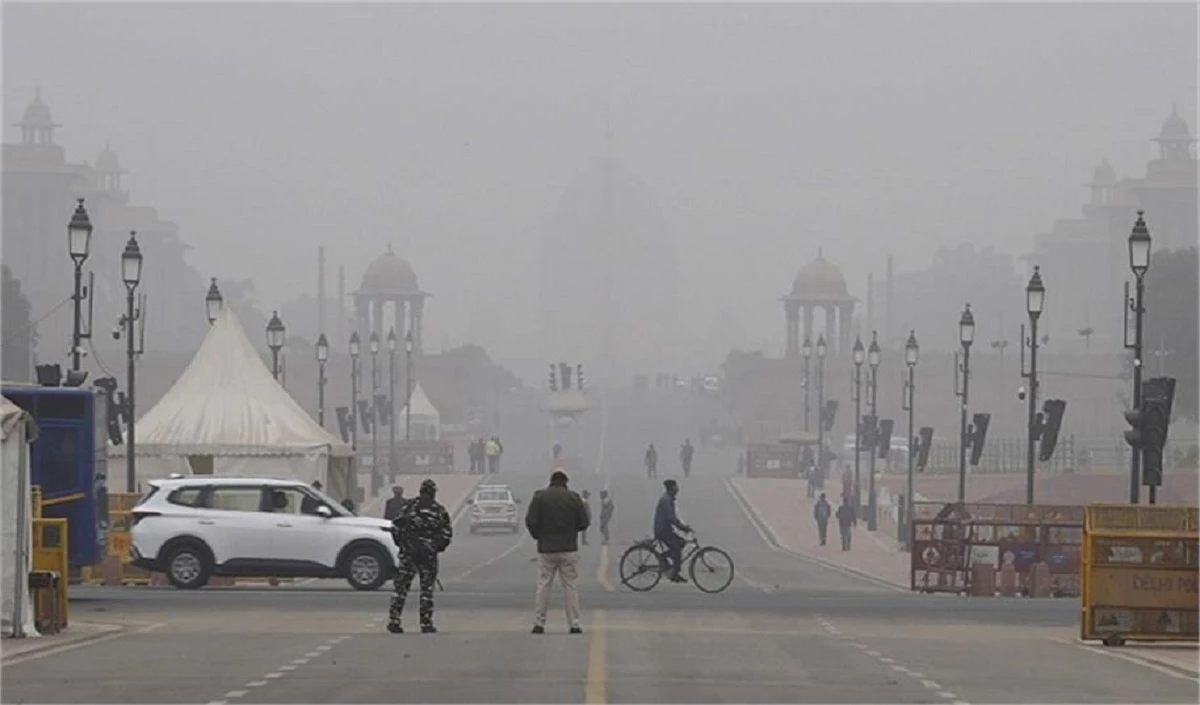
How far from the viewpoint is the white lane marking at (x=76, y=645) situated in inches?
833

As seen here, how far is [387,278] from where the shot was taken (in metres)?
196

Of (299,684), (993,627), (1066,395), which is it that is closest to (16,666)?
(299,684)

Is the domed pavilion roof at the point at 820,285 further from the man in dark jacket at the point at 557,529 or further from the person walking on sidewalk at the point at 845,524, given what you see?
the man in dark jacket at the point at 557,529

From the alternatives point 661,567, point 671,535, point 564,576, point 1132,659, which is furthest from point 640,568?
point 1132,659

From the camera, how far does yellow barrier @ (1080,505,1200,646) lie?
2594 centimetres

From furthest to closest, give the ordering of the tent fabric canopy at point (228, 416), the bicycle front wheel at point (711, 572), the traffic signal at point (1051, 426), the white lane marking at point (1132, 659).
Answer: the traffic signal at point (1051, 426)
the tent fabric canopy at point (228, 416)
the bicycle front wheel at point (711, 572)
the white lane marking at point (1132, 659)

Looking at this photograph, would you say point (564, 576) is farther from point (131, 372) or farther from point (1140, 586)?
point (131, 372)

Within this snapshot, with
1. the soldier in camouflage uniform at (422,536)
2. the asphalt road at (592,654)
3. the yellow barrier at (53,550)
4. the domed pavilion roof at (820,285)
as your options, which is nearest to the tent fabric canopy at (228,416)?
the asphalt road at (592,654)

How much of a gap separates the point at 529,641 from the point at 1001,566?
60.3 ft

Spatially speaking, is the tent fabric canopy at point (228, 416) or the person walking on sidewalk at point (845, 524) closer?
the tent fabric canopy at point (228, 416)

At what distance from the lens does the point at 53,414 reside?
32094 mm

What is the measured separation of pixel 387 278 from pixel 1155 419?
164 metres

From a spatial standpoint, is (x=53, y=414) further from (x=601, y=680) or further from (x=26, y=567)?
(x=601, y=680)

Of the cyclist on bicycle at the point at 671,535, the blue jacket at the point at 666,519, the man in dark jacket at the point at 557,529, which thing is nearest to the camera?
the man in dark jacket at the point at 557,529
